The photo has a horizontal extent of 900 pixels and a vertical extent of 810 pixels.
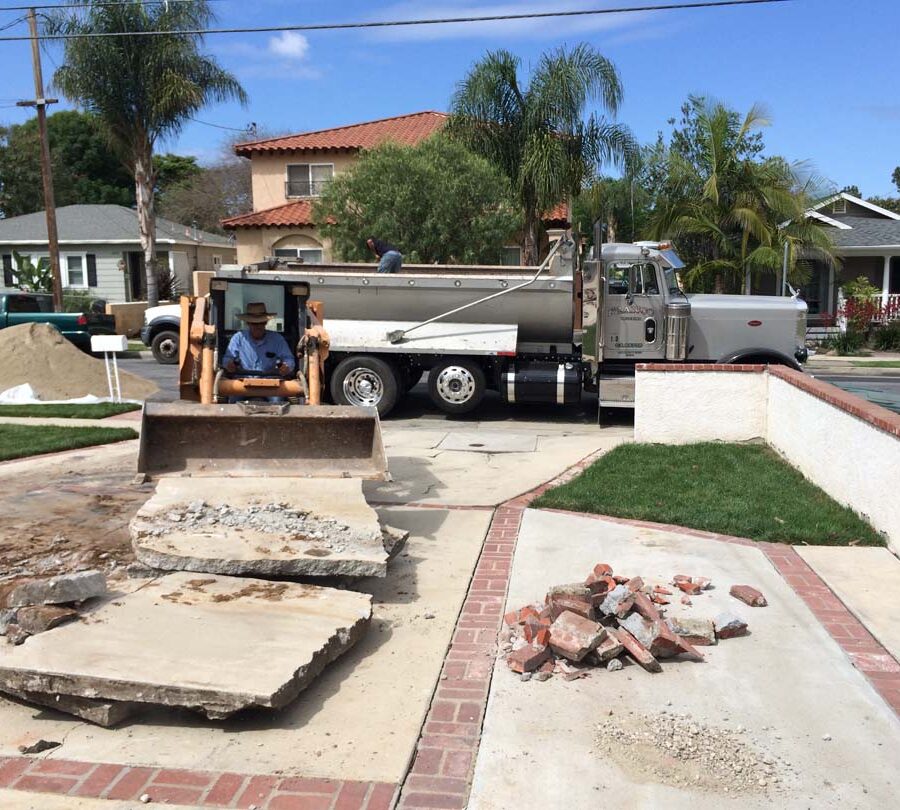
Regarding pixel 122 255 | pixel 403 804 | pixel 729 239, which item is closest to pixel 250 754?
pixel 403 804

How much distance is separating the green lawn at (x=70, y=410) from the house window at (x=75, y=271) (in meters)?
22.3

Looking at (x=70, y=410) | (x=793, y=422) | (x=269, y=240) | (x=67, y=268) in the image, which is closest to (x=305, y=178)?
(x=269, y=240)

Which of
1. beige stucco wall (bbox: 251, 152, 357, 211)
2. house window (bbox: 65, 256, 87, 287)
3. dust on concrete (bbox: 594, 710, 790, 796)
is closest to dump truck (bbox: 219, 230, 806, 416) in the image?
dust on concrete (bbox: 594, 710, 790, 796)

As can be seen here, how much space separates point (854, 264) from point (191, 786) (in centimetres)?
2891

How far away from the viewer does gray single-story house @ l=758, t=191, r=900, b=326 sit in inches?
1048

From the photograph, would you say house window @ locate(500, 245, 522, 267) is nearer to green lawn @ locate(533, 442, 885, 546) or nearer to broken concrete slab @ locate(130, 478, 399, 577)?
green lawn @ locate(533, 442, 885, 546)

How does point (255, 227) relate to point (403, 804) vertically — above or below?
above

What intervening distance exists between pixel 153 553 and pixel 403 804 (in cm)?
253

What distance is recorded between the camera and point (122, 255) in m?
34.0

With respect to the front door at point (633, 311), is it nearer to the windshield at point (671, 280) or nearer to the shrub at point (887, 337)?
the windshield at point (671, 280)

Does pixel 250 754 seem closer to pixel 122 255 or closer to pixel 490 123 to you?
pixel 490 123

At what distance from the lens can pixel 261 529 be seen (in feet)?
19.4

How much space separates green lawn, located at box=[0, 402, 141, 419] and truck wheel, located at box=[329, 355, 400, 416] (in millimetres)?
3218

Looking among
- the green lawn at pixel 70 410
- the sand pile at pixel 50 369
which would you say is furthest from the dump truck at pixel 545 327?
the sand pile at pixel 50 369
